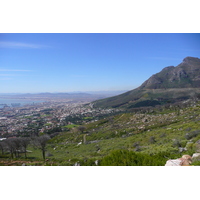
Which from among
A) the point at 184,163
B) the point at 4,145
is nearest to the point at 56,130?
the point at 4,145

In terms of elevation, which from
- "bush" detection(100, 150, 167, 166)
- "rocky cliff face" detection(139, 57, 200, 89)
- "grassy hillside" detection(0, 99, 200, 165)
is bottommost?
"grassy hillside" detection(0, 99, 200, 165)

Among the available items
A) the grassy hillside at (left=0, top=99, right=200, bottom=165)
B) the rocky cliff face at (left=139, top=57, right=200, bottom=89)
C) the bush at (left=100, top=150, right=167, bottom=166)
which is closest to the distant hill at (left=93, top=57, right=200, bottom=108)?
the rocky cliff face at (left=139, top=57, right=200, bottom=89)

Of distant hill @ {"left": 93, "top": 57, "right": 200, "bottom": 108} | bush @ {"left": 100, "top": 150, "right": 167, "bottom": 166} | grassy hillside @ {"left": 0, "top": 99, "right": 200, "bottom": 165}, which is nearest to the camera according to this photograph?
bush @ {"left": 100, "top": 150, "right": 167, "bottom": 166}

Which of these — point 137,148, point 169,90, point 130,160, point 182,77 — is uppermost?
point 182,77

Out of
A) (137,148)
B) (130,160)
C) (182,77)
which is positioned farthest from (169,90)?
(130,160)

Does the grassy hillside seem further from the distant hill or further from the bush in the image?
the distant hill

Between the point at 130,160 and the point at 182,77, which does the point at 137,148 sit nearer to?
the point at 130,160

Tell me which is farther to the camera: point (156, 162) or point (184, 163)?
point (156, 162)

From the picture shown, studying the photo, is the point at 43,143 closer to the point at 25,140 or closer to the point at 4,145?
the point at 25,140
